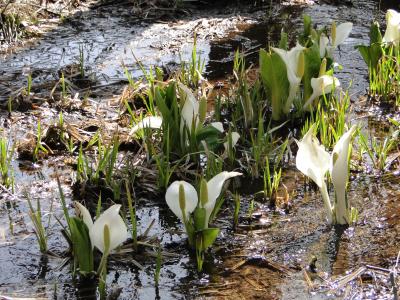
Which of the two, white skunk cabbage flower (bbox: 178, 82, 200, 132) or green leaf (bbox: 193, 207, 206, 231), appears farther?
white skunk cabbage flower (bbox: 178, 82, 200, 132)

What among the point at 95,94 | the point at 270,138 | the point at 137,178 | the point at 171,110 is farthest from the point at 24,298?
the point at 95,94

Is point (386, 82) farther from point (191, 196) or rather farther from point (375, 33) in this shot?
point (191, 196)

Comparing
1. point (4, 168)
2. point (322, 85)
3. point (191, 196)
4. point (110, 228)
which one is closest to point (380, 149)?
point (322, 85)

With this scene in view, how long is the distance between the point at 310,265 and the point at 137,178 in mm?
871

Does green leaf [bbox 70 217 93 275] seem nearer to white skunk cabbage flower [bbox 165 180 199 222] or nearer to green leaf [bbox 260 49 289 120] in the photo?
white skunk cabbage flower [bbox 165 180 199 222]

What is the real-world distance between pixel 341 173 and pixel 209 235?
521mm

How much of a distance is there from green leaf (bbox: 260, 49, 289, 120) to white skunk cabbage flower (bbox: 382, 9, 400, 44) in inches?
30.5

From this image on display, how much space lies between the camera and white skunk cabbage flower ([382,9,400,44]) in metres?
3.69

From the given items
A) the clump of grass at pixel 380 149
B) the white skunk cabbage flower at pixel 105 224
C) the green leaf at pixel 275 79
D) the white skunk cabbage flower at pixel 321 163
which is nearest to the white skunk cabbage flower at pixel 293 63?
the green leaf at pixel 275 79

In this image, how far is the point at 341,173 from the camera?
8.01 feet

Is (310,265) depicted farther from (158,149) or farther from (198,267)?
(158,149)

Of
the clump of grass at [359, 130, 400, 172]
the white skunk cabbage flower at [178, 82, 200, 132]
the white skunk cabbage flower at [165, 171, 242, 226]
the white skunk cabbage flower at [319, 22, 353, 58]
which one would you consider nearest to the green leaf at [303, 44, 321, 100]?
the white skunk cabbage flower at [319, 22, 353, 58]

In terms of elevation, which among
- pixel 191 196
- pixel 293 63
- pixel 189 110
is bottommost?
pixel 191 196

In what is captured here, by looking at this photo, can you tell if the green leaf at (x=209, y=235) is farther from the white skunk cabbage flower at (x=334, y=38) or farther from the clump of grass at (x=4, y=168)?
the white skunk cabbage flower at (x=334, y=38)
